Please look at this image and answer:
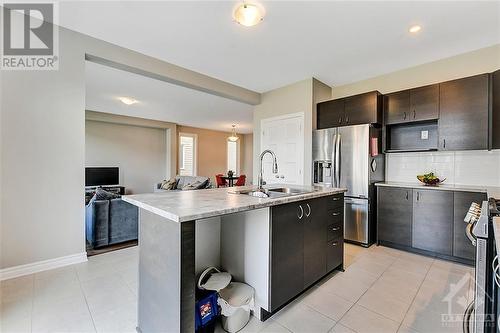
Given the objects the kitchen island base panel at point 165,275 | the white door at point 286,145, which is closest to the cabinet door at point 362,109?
the white door at point 286,145

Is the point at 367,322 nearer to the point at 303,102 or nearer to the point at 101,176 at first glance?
the point at 303,102

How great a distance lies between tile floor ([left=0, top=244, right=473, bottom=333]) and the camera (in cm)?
164

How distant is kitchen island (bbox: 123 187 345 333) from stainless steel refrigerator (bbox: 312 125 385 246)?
1.06 m

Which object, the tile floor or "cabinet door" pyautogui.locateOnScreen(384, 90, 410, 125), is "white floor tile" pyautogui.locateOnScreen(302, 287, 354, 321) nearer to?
the tile floor

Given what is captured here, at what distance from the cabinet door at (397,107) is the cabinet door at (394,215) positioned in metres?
1.03

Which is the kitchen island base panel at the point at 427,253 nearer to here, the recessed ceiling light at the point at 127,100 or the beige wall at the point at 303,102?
the beige wall at the point at 303,102

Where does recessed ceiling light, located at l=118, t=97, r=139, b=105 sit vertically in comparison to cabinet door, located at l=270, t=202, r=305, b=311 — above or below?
above

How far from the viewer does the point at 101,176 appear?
6477mm

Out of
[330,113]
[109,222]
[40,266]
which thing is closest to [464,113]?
[330,113]

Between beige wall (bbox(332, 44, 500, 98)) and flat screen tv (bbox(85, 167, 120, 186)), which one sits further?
flat screen tv (bbox(85, 167, 120, 186))

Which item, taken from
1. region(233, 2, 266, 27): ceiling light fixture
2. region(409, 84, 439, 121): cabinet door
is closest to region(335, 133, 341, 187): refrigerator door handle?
region(409, 84, 439, 121): cabinet door

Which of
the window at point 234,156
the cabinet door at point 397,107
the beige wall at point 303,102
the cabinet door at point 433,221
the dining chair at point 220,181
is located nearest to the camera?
the cabinet door at point 433,221

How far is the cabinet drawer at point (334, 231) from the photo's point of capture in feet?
7.49

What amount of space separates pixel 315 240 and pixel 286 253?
45cm
